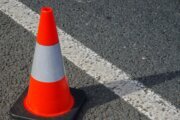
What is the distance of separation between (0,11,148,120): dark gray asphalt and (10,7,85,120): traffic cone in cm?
11

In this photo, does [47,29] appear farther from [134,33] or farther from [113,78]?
[134,33]

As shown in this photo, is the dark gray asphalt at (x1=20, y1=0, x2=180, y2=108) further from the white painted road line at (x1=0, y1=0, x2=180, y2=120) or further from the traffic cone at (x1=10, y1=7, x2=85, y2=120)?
the traffic cone at (x1=10, y1=7, x2=85, y2=120)

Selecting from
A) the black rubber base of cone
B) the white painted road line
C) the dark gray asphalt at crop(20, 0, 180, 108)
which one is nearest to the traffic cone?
the black rubber base of cone

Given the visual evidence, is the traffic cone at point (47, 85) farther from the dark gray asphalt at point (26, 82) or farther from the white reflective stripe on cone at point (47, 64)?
the dark gray asphalt at point (26, 82)

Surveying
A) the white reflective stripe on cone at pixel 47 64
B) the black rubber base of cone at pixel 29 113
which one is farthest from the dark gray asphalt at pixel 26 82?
the white reflective stripe on cone at pixel 47 64

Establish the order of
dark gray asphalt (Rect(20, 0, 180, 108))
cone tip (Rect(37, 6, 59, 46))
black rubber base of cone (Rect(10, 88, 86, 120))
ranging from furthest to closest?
1. dark gray asphalt (Rect(20, 0, 180, 108))
2. black rubber base of cone (Rect(10, 88, 86, 120))
3. cone tip (Rect(37, 6, 59, 46))

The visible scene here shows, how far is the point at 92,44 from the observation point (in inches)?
170

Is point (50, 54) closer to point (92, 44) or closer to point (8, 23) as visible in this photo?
point (92, 44)

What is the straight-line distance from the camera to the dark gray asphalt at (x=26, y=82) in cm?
340

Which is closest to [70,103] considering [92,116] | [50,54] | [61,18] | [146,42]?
[92,116]

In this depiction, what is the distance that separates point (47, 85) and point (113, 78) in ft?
2.29

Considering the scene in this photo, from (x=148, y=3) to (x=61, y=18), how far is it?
1.11m

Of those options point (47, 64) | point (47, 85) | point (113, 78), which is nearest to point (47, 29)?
point (47, 64)

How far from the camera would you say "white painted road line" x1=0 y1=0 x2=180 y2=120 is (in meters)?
3.43
